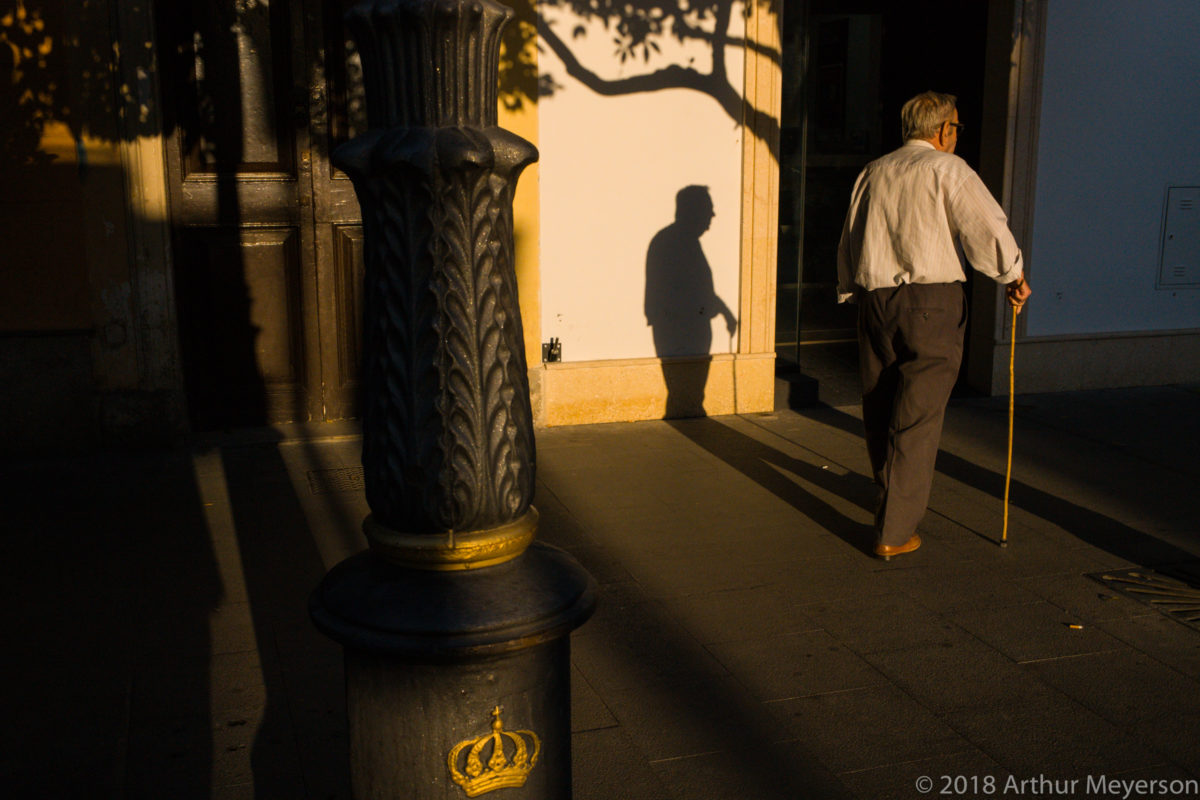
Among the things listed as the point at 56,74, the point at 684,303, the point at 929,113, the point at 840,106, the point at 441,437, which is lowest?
the point at 684,303

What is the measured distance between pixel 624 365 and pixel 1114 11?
4.58 meters

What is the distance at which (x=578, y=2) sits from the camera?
7367 mm

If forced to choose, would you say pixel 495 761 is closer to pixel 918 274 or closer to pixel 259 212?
pixel 918 274

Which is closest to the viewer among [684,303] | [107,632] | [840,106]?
[107,632]

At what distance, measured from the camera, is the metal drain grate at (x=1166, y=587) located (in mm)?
4523

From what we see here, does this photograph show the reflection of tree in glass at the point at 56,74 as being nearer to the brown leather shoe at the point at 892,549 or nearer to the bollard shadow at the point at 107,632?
the bollard shadow at the point at 107,632

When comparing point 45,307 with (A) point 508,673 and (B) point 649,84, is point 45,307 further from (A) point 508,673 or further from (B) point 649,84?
(A) point 508,673

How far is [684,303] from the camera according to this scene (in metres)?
7.87

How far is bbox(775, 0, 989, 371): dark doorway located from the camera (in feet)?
27.3

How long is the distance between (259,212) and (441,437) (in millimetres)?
5842

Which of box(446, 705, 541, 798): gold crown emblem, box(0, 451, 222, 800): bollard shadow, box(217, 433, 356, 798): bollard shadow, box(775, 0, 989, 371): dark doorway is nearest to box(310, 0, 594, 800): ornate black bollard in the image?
box(446, 705, 541, 798): gold crown emblem

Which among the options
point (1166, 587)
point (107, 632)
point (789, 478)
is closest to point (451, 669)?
point (107, 632)

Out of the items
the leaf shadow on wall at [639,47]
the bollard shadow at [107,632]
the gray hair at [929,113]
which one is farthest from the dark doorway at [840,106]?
the bollard shadow at [107,632]

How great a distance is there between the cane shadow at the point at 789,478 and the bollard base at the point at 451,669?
3486 mm
